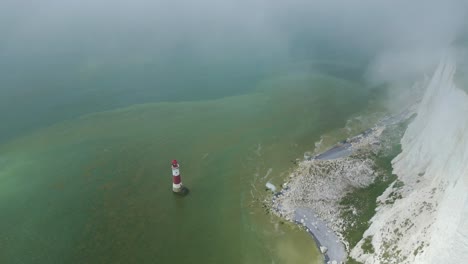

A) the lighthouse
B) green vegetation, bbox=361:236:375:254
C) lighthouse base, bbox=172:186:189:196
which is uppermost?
the lighthouse

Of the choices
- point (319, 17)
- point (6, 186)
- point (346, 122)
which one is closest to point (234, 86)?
point (346, 122)

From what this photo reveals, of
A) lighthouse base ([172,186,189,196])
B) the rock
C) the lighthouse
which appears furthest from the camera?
lighthouse base ([172,186,189,196])

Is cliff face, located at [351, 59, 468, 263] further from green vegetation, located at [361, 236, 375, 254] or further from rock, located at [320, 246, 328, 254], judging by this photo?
rock, located at [320, 246, 328, 254]

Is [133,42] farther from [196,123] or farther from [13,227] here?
[13,227]

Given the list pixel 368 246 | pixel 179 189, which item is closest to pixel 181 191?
pixel 179 189

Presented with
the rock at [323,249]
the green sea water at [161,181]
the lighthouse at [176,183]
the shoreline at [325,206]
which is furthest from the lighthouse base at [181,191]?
the rock at [323,249]

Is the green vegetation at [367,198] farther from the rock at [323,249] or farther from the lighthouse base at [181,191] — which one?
the lighthouse base at [181,191]

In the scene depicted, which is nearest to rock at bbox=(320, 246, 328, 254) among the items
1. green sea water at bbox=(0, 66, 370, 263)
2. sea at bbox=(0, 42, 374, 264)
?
sea at bbox=(0, 42, 374, 264)
